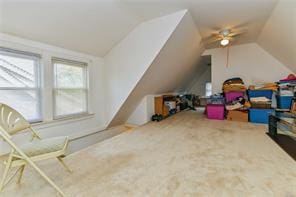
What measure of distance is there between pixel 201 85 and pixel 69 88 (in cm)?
723

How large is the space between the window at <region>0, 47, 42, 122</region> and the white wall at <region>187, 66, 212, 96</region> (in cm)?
746

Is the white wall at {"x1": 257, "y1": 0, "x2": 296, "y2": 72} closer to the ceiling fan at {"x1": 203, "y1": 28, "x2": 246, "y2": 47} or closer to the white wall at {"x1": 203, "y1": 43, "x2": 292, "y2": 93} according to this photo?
the white wall at {"x1": 203, "y1": 43, "x2": 292, "y2": 93}

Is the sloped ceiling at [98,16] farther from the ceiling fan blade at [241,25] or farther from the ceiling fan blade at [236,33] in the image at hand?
the ceiling fan blade at [236,33]

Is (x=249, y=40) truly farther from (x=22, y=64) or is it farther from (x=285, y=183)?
(x=22, y=64)

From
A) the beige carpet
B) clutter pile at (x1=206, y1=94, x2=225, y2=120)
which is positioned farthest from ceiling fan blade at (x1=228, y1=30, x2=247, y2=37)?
the beige carpet

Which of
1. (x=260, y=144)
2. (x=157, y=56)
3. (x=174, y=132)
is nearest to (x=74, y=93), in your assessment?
(x=157, y=56)

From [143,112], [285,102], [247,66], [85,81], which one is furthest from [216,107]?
[85,81]

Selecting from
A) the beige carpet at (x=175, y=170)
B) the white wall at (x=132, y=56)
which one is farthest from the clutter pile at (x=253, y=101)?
the white wall at (x=132, y=56)

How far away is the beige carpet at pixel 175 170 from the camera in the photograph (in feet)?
4.82

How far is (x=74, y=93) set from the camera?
353cm

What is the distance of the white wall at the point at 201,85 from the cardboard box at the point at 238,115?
181 inches

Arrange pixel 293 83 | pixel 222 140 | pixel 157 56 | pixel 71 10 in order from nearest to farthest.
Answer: pixel 71 10 → pixel 222 140 → pixel 157 56 → pixel 293 83

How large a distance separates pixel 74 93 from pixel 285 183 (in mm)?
3592

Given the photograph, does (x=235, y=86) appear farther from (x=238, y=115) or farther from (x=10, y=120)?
(x=10, y=120)
